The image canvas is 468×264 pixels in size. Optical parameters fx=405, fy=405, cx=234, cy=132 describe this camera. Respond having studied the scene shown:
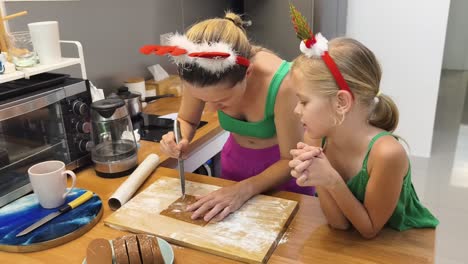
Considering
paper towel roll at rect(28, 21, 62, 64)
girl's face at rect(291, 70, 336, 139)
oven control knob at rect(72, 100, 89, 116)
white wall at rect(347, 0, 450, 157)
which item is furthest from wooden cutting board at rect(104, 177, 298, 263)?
white wall at rect(347, 0, 450, 157)

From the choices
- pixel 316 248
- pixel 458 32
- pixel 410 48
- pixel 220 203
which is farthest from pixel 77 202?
pixel 458 32

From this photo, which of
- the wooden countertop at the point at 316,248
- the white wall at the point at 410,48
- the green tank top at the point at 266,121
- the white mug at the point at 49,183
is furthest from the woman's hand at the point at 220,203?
the white wall at the point at 410,48

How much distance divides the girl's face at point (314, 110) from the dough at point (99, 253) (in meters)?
0.49

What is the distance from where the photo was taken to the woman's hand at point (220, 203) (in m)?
0.96

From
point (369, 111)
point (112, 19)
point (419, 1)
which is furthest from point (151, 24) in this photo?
point (419, 1)

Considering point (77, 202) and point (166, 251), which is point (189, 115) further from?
point (166, 251)

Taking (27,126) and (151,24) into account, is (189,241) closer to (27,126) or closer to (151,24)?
(27,126)

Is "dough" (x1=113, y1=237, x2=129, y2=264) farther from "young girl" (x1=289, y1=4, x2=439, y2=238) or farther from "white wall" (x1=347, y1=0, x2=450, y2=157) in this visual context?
"white wall" (x1=347, y1=0, x2=450, y2=157)

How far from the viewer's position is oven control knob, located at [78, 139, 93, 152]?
1.23m

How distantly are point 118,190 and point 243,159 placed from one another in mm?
427

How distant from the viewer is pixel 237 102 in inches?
45.1

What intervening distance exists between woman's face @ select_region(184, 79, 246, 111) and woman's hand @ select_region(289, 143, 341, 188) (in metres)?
0.30

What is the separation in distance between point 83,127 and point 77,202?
0.28 m

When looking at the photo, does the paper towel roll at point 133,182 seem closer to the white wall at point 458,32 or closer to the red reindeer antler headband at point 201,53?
the red reindeer antler headband at point 201,53
